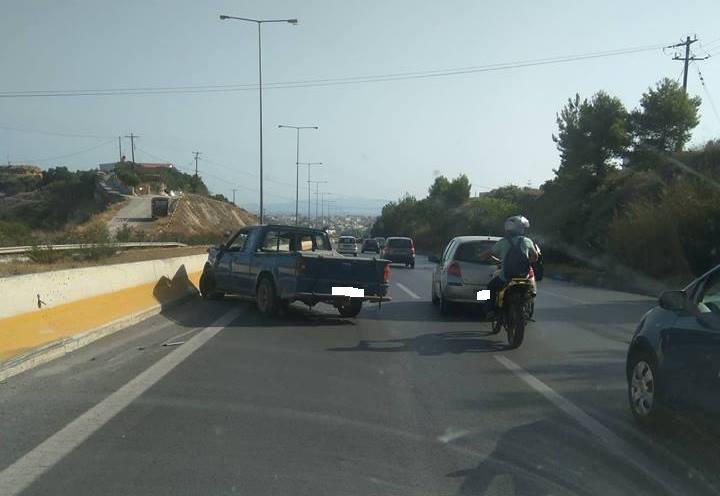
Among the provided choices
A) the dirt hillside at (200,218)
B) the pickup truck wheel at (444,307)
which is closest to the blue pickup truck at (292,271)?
the pickup truck wheel at (444,307)

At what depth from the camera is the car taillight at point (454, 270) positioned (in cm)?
1565

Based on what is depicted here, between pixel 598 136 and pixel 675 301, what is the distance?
148 ft

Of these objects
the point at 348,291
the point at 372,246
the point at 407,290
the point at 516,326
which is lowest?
the point at 407,290

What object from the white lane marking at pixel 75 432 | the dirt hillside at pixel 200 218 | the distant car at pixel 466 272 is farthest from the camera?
the dirt hillside at pixel 200 218

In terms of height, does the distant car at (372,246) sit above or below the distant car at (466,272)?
below

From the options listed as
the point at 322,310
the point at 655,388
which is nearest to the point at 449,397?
the point at 655,388

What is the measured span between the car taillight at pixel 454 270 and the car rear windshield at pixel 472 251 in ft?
0.44

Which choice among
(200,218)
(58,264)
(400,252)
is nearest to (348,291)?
(58,264)

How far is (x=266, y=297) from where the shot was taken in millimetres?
15125

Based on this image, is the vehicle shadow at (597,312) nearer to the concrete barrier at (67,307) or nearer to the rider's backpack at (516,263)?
the rider's backpack at (516,263)

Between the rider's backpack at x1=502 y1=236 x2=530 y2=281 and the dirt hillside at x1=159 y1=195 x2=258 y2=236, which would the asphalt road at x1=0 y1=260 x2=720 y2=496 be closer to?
the rider's backpack at x1=502 y1=236 x2=530 y2=281

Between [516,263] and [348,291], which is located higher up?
[516,263]

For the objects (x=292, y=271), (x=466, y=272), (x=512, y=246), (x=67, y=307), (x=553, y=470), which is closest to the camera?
(x=553, y=470)

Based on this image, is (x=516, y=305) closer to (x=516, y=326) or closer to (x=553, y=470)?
(x=516, y=326)
